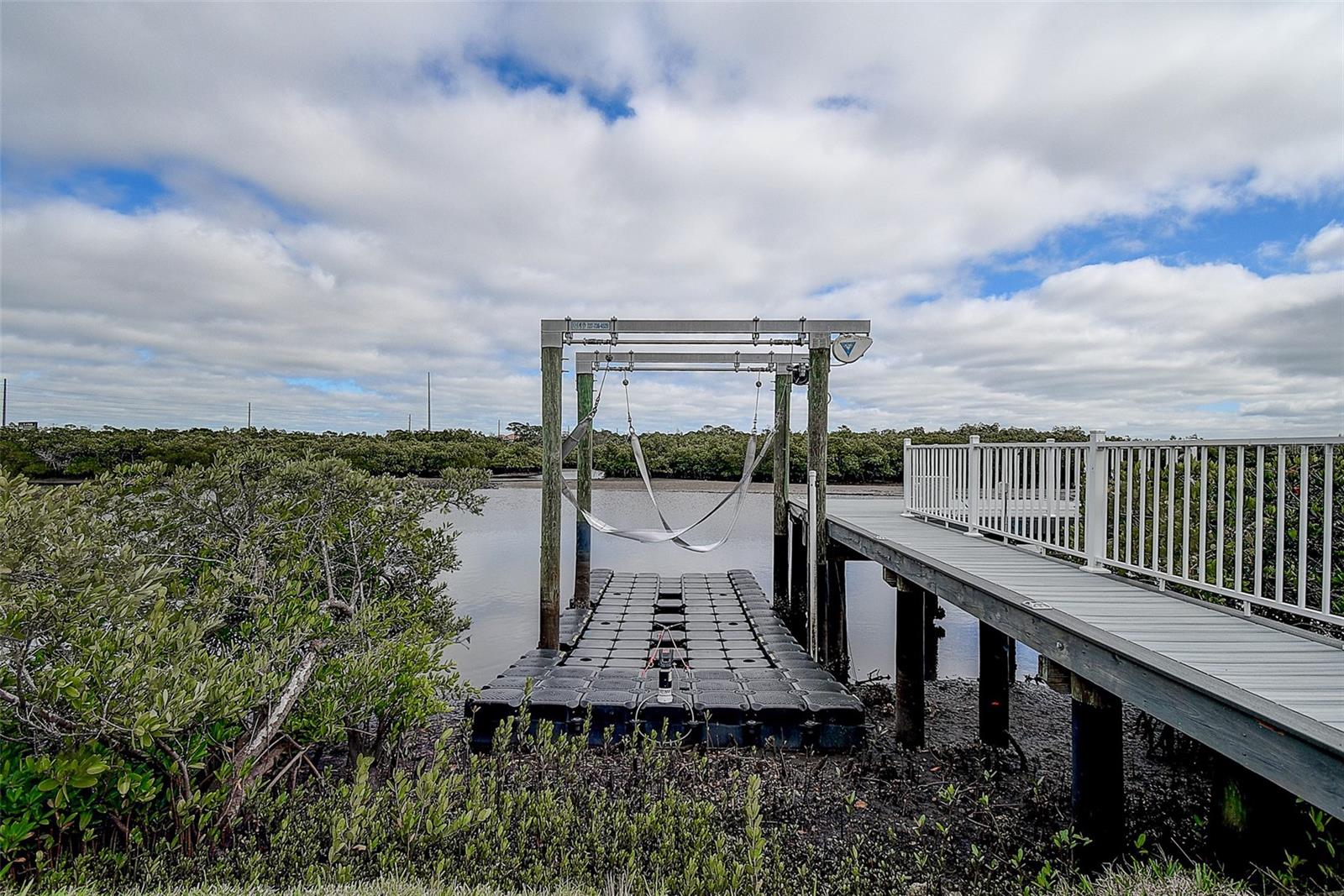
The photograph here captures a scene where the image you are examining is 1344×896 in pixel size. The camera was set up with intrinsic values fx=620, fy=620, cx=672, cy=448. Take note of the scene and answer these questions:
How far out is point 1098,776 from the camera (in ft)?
7.87

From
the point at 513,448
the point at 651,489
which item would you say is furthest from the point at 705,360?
the point at 513,448

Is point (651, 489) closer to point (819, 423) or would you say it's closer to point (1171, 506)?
point (819, 423)

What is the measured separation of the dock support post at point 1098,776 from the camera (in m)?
2.35

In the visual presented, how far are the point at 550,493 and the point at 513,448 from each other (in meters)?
16.5

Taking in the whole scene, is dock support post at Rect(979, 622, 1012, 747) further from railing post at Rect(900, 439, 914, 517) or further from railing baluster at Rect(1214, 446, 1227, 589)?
railing post at Rect(900, 439, 914, 517)

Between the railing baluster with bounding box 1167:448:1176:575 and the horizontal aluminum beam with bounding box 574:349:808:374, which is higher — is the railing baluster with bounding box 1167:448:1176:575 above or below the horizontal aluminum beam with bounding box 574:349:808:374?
below

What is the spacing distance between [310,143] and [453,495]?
5.49 meters

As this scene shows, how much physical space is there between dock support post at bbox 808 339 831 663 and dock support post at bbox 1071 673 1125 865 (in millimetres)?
2815

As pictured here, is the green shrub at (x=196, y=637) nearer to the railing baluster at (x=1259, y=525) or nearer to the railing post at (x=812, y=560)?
the railing post at (x=812, y=560)

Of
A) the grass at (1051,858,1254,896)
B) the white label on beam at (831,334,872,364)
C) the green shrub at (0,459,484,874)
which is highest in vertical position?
the white label on beam at (831,334,872,364)

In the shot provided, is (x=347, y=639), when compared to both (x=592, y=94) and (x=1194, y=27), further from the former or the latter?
(x=592, y=94)

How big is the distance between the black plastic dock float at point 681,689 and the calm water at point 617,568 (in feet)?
2.33

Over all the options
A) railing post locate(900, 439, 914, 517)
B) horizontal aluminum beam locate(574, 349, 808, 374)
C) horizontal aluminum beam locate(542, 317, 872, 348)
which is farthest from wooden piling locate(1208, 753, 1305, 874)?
horizontal aluminum beam locate(574, 349, 808, 374)

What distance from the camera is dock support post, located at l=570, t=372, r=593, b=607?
22.8 ft
